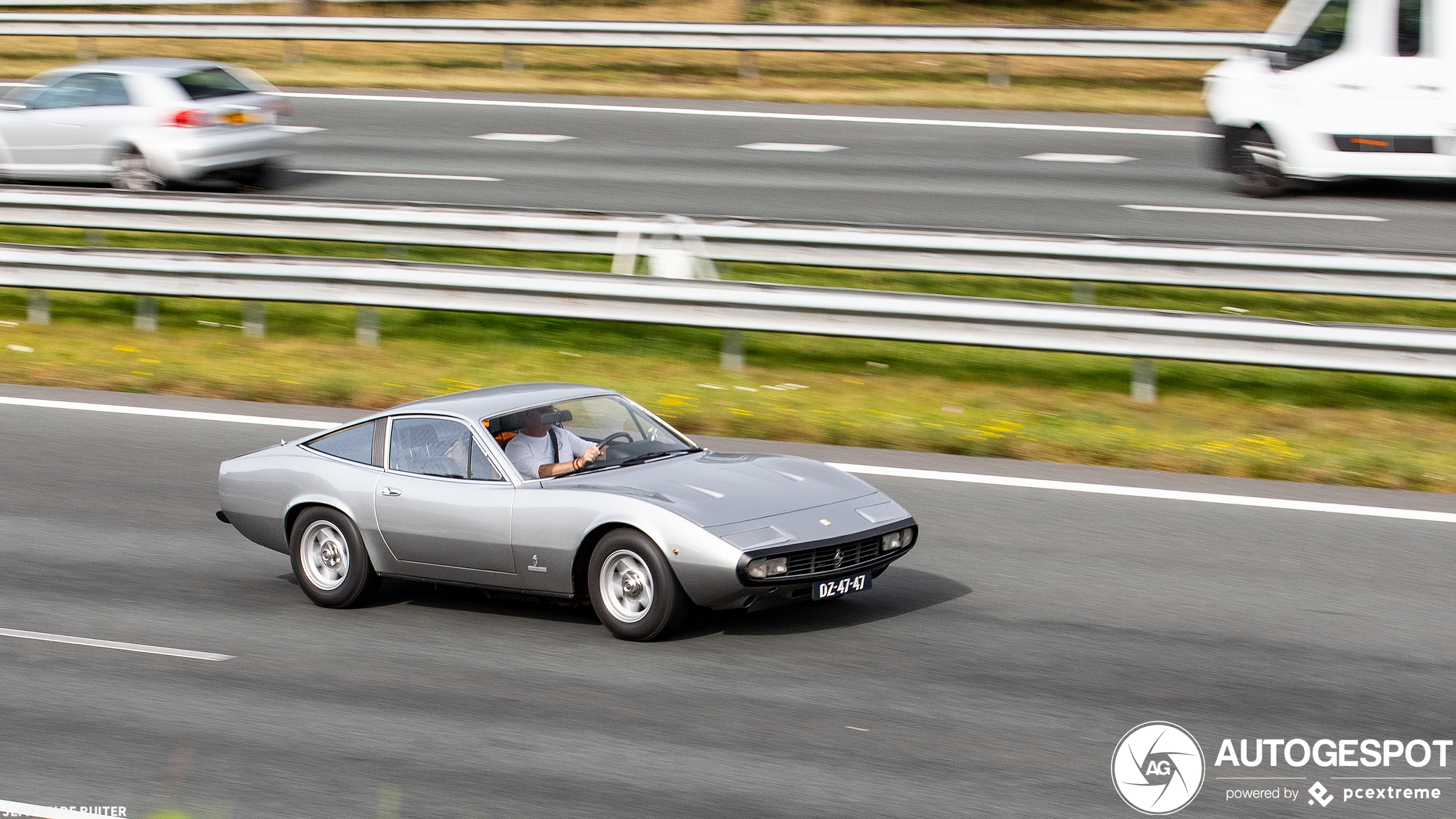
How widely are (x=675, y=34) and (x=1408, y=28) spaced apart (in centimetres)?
1123

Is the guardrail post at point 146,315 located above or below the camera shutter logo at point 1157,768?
above

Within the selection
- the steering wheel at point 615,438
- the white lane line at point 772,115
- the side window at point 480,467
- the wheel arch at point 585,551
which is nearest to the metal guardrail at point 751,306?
the steering wheel at point 615,438

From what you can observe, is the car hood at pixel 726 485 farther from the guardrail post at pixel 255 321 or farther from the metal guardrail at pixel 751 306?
the guardrail post at pixel 255 321

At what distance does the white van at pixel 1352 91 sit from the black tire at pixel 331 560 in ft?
38.1

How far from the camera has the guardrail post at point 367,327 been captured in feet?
47.2

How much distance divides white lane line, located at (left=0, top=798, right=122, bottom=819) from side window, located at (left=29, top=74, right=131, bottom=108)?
548 inches

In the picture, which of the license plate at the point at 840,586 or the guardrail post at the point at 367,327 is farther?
the guardrail post at the point at 367,327

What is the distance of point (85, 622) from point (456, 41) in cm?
1828

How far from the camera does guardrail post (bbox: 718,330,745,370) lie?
13141 millimetres

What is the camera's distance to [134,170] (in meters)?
18.3

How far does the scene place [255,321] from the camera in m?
14.9

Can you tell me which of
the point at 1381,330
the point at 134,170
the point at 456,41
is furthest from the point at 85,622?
the point at 456,41

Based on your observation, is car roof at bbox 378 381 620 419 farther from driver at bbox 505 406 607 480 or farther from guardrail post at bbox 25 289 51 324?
guardrail post at bbox 25 289 51 324

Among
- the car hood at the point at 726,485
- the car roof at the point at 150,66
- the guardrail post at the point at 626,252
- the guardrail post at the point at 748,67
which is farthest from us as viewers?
the guardrail post at the point at 748,67
